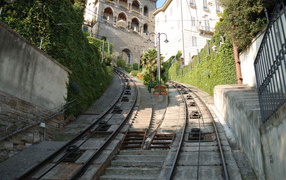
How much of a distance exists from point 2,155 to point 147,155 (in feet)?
12.8

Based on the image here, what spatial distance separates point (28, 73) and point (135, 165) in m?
4.67

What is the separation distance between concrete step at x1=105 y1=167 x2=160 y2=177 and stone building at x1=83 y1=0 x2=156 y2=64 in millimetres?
42042

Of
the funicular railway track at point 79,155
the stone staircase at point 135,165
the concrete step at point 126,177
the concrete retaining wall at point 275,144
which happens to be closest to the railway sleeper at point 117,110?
the funicular railway track at point 79,155

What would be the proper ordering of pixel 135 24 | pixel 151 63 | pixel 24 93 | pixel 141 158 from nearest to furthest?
1. pixel 141 158
2. pixel 24 93
3. pixel 151 63
4. pixel 135 24

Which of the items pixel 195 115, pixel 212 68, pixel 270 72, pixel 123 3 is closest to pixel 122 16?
pixel 123 3

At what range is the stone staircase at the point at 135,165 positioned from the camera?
524 centimetres

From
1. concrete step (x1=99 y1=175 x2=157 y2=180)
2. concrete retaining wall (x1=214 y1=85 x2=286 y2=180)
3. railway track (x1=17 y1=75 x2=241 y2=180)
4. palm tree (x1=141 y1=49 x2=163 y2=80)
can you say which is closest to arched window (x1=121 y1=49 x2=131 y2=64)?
palm tree (x1=141 y1=49 x2=163 y2=80)

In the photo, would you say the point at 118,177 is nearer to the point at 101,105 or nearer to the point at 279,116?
the point at 279,116

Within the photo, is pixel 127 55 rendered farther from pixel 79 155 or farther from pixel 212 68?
pixel 79 155

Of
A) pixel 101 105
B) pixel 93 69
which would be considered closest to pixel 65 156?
pixel 101 105

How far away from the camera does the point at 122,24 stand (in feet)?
171

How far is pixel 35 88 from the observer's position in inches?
300

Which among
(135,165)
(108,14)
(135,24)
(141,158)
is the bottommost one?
(135,165)

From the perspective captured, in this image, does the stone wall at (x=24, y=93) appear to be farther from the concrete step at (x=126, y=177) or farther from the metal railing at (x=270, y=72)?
the metal railing at (x=270, y=72)
